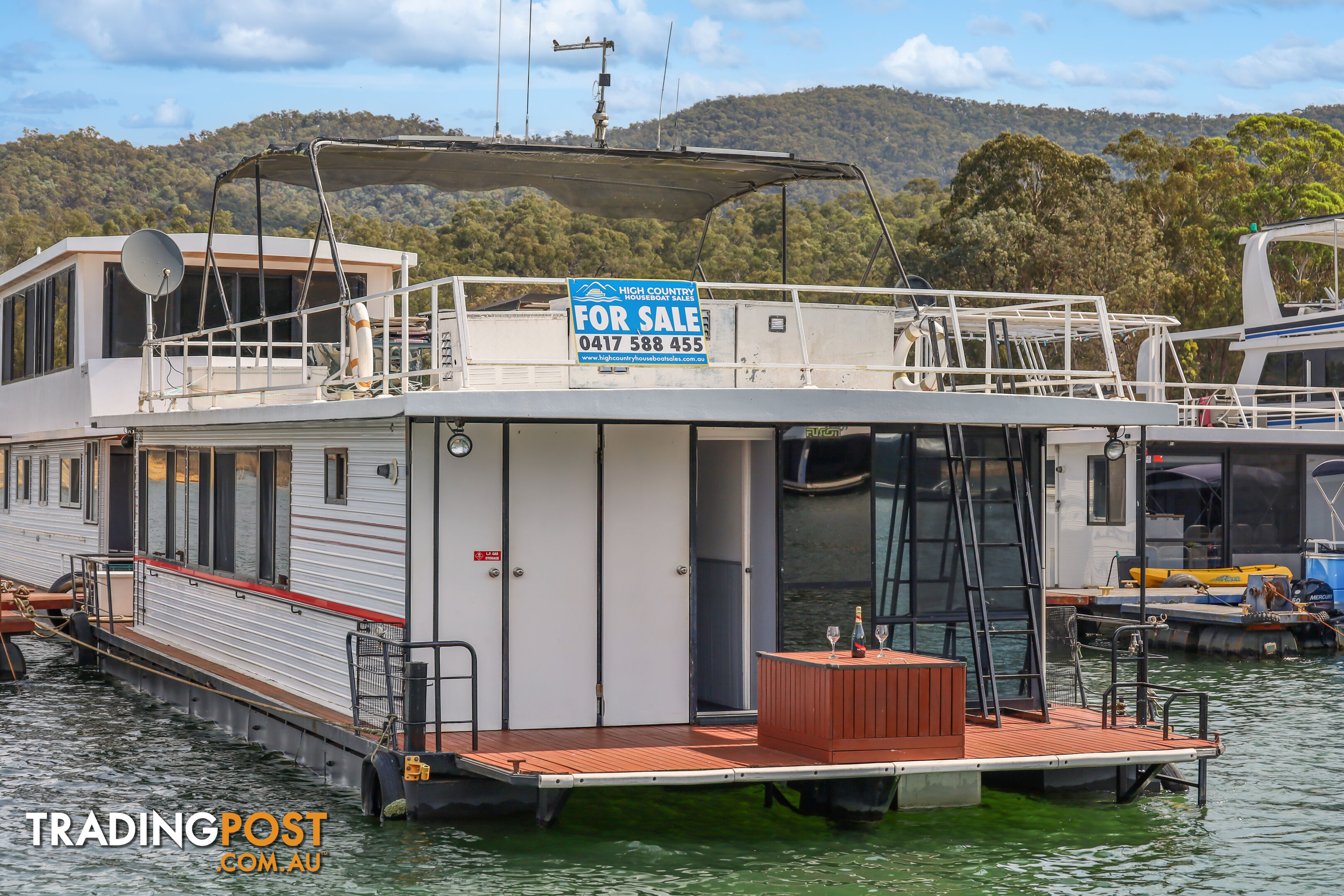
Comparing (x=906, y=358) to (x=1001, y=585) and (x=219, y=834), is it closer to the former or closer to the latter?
(x=1001, y=585)

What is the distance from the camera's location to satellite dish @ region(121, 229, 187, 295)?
653 inches

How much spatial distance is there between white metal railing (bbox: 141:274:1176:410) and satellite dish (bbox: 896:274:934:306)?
163 mm

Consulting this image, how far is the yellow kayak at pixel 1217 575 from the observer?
76.9 feet

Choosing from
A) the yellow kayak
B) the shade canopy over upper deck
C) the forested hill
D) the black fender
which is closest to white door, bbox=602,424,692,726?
the black fender

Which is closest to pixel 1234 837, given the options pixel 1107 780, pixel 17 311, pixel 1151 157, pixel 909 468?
pixel 1107 780

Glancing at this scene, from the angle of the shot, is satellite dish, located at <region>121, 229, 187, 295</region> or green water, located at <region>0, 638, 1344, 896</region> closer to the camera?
green water, located at <region>0, 638, 1344, 896</region>

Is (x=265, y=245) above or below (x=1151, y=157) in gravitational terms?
below

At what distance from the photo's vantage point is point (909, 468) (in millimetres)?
11625

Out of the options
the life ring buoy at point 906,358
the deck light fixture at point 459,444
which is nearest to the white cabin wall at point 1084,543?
the life ring buoy at point 906,358

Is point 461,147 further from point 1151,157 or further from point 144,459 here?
point 1151,157

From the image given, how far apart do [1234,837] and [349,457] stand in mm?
7365

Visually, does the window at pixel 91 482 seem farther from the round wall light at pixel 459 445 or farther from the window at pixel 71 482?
the round wall light at pixel 459 445

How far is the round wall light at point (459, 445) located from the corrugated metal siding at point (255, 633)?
209 centimetres

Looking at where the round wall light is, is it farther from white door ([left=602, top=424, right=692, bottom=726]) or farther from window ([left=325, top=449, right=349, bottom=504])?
window ([left=325, top=449, right=349, bottom=504])
